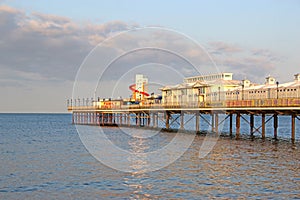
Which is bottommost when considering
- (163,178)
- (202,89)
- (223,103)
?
(163,178)

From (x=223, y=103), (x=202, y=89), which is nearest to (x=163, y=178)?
(x=223, y=103)

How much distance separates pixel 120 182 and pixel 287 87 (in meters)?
35.7

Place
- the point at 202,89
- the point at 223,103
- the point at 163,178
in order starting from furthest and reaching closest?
the point at 202,89, the point at 223,103, the point at 163,178

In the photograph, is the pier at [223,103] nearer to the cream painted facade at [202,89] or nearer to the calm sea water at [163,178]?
the cream painted facade at [202,89]

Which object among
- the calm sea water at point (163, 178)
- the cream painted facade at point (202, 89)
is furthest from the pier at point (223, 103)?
the calm sea water at point (163, 178)

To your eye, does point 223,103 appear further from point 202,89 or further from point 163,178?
point 163,178

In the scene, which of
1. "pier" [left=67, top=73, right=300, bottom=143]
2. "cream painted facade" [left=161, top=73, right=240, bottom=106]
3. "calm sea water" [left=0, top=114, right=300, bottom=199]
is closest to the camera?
"calm sea water" [left=0, top=114, right=300, bottom=199]

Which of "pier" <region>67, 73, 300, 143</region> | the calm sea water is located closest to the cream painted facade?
"pier" <region>67, 73, 300, 143</region>

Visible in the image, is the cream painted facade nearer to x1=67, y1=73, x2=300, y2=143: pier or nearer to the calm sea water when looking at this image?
x1=67, y1=73, x2=300, y2=143: pier

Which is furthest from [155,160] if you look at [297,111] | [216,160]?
[297,111]

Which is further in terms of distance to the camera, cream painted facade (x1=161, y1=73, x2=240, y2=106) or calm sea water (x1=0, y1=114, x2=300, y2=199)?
cream painted facade (x1=161, y1=73, x2=240, y2=106)

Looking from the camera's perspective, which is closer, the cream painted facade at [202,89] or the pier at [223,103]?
the pier at [223,103]

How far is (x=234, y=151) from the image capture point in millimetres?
47781

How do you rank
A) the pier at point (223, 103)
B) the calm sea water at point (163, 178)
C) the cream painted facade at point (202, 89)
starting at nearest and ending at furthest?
the calm sea water at point (163, 178) → the pier at point (223, 103) → the cream painted facade at point (202, 89)
